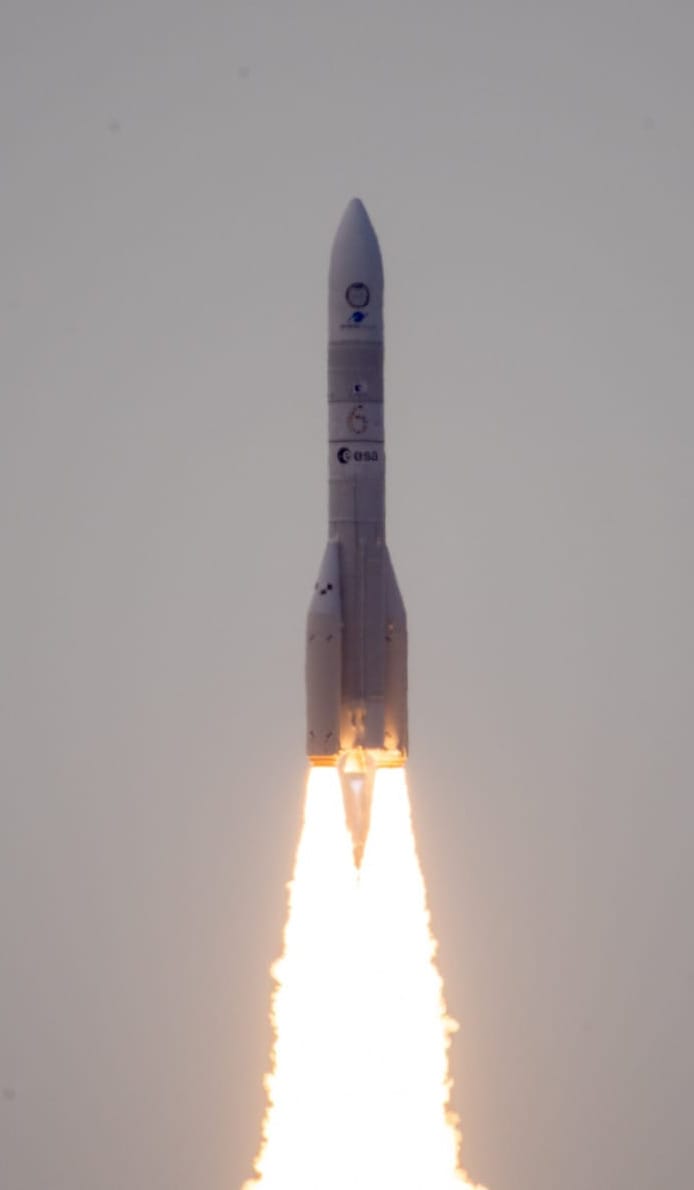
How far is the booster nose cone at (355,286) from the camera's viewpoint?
146 feet

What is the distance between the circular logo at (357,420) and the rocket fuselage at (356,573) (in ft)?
0.06

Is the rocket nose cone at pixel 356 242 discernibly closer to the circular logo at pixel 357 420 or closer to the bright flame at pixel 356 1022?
the circular logo at pixel 357 420

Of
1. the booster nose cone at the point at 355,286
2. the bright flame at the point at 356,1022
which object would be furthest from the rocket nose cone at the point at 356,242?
the bright flame at the point at 356,1022

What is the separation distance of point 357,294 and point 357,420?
2.38 m

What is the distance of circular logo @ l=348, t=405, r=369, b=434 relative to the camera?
43875mm

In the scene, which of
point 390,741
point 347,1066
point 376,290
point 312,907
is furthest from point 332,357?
point 347,1066

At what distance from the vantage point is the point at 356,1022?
144 feet

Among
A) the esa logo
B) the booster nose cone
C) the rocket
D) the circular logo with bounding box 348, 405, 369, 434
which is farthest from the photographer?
the booster nose cone

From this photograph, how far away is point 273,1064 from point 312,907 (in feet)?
9.92

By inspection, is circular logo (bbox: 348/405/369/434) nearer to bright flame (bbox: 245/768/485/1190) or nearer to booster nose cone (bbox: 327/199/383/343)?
booster nose cone (bbox: 327/199/383/343)

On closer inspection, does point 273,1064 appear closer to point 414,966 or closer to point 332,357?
point 414,966

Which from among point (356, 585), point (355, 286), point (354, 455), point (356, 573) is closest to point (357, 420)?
point (354, 455)

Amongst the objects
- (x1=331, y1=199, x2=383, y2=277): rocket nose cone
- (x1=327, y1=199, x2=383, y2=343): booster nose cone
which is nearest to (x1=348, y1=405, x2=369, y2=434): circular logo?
(x1=327, y1=199, x2=383, y2=343): booster nose cone

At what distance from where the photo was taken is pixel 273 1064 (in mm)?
44750
